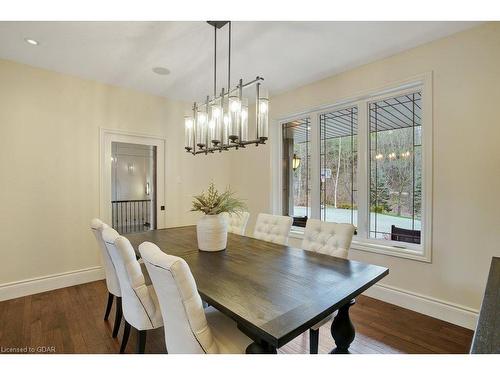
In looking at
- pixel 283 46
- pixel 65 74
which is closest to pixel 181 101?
pixel 65 74

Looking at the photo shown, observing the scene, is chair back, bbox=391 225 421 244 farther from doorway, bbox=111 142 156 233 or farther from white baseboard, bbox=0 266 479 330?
doorway, bbox=111 142 156 233

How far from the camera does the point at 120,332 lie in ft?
7.43

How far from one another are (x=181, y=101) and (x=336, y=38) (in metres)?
2.74

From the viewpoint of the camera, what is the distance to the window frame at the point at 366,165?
256 cm

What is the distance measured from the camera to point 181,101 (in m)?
4.33

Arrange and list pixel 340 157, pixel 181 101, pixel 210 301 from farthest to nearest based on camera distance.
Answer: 1. pixel 181 101
2. pixel 340 157
3. pixel 210 301

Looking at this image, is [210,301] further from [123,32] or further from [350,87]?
[350,87]

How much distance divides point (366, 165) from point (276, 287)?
7.45 ft

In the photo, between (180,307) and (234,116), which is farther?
(234,116)

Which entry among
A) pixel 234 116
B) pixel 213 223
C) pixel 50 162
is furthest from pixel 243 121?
pixel 50 162

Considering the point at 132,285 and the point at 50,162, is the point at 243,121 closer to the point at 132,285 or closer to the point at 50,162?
the point at 132,285

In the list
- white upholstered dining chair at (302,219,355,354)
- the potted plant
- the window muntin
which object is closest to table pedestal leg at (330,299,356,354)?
white upholstered dining chair at (302,219,355,354)
